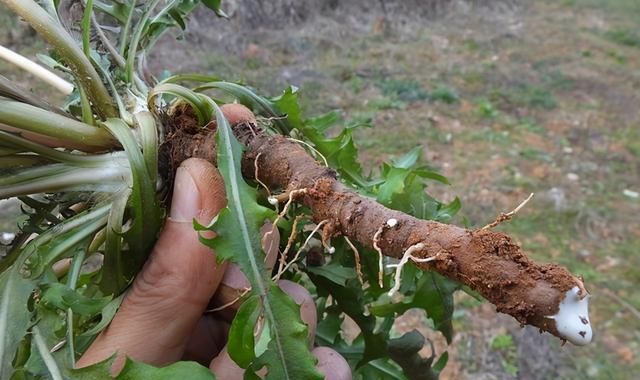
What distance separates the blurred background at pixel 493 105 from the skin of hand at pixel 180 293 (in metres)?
0.88

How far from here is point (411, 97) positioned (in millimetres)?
6426

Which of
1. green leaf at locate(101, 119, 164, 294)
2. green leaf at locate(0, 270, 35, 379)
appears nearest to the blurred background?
green leaf at locate(101, 119, 164, 294)

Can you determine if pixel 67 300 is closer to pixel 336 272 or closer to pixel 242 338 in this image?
pixel 242 338

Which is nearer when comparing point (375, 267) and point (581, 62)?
point (375, 267)

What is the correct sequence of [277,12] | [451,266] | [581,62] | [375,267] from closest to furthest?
[451,266] → [375,267] → [581,62] → [277,12]

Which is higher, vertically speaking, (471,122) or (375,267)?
(375,267)

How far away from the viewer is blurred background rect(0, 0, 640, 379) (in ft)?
12.0

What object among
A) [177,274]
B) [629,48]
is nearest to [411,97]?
[629,48]

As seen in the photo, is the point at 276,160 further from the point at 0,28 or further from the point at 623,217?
the point at 0,28

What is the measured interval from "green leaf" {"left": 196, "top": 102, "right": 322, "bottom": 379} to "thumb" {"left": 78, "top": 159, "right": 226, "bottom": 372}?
141mm

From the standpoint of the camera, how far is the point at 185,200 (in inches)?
58.0

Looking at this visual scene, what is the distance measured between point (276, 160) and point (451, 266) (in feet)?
1.82

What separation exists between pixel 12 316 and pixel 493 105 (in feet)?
19.1

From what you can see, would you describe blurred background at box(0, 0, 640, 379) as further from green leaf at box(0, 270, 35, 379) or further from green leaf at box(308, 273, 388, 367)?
green leaf at box(308, 273, 388, 367)
